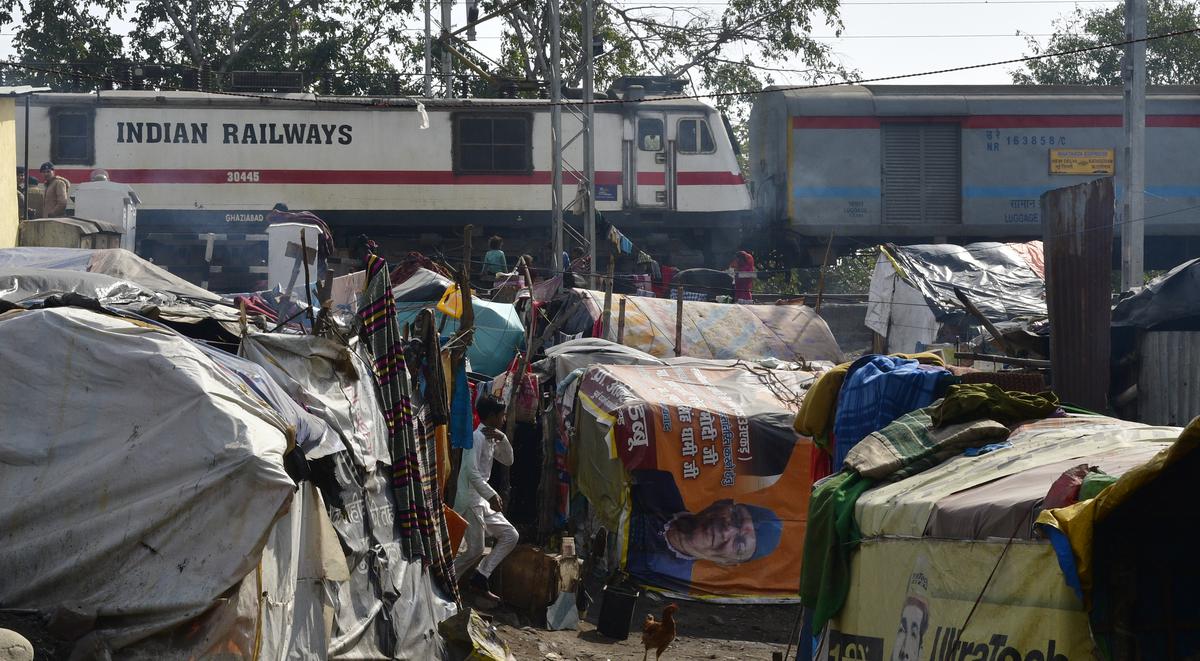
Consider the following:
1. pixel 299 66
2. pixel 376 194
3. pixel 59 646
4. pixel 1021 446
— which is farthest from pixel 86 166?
pixel 1021 446

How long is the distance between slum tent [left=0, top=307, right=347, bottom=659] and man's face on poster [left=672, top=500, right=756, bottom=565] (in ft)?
21.5

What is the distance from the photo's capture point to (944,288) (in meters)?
15.2

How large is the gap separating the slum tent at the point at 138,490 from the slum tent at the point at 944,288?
1046cm

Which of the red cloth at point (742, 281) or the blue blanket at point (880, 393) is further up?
the red cloth at point (742, 281)

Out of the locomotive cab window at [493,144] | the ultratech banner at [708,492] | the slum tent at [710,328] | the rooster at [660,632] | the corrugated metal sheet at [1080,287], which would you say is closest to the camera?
the rooster at [660,632]

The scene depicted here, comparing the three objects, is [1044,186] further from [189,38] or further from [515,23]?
[189,38]

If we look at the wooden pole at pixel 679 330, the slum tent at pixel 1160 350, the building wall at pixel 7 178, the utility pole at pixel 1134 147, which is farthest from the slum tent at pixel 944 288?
the building wall at pixel 7 178

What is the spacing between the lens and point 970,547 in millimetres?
4844

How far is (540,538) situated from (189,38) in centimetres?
A: 2084

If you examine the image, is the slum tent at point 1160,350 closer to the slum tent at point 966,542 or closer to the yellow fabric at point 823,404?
the yellow fabric at point 823,404

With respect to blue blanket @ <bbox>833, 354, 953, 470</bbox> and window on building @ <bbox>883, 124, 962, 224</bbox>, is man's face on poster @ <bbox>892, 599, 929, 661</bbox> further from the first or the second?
window on building @ <bbox>883, 124, 962, 224</bbox>

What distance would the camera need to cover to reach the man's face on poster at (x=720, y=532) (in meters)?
12.2

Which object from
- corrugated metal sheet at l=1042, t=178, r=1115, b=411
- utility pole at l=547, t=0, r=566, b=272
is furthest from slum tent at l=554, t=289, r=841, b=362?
corrugated metal sheet at l=1042, t=178, r=1115, b=411

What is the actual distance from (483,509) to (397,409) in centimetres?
240
